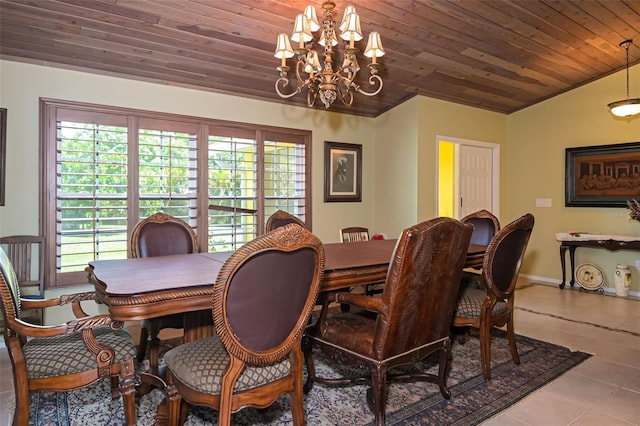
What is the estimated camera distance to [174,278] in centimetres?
193

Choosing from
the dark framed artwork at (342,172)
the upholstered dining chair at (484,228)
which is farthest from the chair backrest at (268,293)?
the dark framed artwork at (342,172)

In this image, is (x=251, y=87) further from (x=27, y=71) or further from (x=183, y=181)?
(x=27, y=71)

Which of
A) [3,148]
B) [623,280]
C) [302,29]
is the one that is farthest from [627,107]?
[3,148]

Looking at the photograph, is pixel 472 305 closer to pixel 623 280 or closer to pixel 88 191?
pixel 88 191

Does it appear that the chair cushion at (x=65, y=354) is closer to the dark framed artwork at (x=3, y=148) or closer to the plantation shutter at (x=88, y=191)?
the plantation shutter at (x=88, y=191)

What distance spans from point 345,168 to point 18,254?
3586 mm

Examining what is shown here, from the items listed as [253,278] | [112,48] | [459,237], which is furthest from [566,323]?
[112,48]

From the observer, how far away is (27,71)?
3.31 meters

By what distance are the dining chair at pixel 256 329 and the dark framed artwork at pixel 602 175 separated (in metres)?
5.03

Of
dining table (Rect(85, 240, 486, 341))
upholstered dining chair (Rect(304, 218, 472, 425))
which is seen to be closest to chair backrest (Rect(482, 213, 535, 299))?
dining table (Rect(85, 240, 486, 341))

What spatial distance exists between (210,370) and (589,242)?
16.7ft

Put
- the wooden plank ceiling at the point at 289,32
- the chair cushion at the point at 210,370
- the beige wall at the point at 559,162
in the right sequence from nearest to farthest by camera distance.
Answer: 1. the chair cushion at the point at 210,370
2. the wooden plank ceiling at the point at 289,32
3. the beige wall at the point at 559,162

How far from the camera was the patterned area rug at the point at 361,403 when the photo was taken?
2.14 m

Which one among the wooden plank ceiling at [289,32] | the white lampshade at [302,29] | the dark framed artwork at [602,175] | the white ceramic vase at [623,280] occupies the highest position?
the wooden plank ceiling at [289,32]
